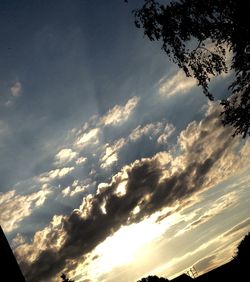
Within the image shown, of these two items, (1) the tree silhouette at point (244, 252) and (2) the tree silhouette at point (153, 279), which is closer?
(1) the tree silhouette at point (244, 252)

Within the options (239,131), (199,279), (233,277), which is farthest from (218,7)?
(199,279)

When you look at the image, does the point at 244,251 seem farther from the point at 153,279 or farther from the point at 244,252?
the point at 153,279

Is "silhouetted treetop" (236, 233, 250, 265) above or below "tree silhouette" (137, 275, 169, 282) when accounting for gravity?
below

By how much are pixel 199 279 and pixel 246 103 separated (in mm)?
33844

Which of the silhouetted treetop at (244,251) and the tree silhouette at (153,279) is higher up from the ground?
the tree silhouette at (153,279)

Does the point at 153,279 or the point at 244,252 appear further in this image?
the point at 153,279

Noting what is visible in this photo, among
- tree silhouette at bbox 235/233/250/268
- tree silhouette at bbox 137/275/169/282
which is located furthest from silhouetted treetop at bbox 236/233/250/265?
tree silhouette at bbox 137/275/169/282

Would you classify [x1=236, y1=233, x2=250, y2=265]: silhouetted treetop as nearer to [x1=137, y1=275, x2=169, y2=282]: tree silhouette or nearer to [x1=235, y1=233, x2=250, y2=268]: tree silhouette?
[x1=235, y1=233, x2=250, y2=268]: tree silhouette

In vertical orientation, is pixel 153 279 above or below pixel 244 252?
above

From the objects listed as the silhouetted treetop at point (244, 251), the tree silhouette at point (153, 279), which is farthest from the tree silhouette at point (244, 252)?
the tree silhouette at point (153, 279)

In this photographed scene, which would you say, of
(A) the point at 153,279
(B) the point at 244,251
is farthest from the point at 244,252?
(A) the point at 153,279

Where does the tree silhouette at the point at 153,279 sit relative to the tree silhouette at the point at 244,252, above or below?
above

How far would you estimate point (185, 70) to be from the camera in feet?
55.1

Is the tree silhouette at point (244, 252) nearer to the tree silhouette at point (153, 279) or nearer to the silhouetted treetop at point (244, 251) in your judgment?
the silhouetted treetop at point (244, 251)
